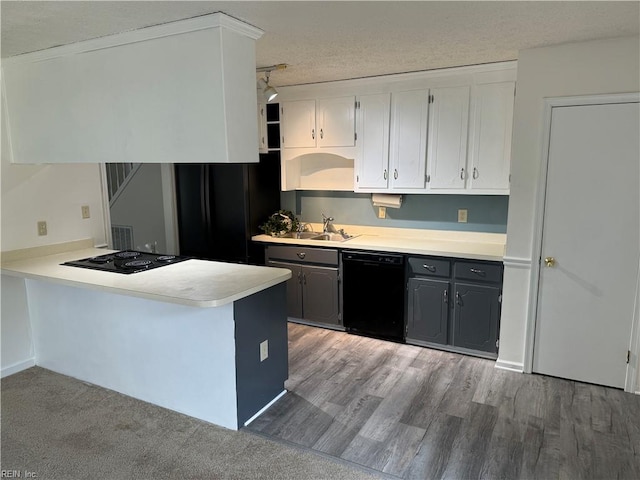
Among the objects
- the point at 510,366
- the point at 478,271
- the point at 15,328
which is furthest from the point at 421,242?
the point at 15,328

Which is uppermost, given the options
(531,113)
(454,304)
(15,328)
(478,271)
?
(531,113)

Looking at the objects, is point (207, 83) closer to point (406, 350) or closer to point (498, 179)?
point (498, 179)

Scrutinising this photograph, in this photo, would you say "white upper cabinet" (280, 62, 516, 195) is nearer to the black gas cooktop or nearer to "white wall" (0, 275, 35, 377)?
the black gas cooktop

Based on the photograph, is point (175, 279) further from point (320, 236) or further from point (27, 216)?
point (320, 236)

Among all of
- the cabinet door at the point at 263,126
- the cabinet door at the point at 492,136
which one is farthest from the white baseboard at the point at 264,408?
the cabinet door at the point at 263,126

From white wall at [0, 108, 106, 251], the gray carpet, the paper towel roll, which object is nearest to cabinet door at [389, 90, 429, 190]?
the paper towel roll

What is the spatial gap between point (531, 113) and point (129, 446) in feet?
10.8

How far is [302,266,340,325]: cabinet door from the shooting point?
4133mm

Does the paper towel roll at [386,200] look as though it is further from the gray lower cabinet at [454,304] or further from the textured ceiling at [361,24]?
the textured ceiling at [361,24]

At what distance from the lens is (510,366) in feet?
11.3

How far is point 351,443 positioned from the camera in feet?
8.36

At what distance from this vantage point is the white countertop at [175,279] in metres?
2.42

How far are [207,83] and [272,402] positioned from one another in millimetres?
2026

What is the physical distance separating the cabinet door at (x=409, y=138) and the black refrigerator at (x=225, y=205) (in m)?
1.26
